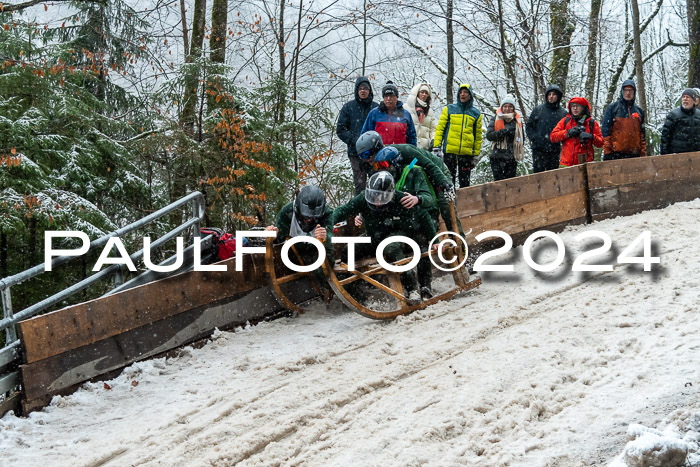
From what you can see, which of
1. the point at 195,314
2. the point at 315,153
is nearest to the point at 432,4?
Answer: the point at 315,153

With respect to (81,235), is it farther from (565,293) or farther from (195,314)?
(565,293)

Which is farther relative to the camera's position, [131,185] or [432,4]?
[432,4]

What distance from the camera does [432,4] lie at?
1378 centimetres

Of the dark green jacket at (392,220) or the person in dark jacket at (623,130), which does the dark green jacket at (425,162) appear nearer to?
the dark green jacket at (392,220)

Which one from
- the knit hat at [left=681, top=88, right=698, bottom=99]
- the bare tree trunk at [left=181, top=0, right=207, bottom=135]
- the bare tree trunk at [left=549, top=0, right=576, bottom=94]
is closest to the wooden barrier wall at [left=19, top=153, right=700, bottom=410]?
the knit hat at [left=681, top=88, right=698, bottom=99]

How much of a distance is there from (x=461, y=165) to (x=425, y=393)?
5.02m

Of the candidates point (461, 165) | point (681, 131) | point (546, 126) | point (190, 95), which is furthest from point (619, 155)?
point (190, 95)

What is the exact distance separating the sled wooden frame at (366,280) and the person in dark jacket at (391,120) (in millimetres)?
1358

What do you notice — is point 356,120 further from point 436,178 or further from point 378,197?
Result: point 378,197

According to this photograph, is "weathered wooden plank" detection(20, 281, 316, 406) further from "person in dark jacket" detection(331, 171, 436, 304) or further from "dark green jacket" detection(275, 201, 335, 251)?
"person in dark jacket" detection(331, 171, 436, 304)

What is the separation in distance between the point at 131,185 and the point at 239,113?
1.92 meters

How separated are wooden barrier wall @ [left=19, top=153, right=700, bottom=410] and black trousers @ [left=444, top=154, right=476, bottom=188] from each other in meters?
0.59

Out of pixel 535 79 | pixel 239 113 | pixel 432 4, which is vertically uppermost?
pixel 432 4

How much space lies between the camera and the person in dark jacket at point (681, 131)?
10.3 metres
